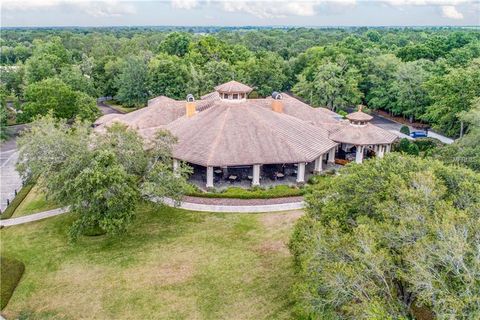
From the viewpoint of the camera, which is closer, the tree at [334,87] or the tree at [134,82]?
the tree at [334,87]

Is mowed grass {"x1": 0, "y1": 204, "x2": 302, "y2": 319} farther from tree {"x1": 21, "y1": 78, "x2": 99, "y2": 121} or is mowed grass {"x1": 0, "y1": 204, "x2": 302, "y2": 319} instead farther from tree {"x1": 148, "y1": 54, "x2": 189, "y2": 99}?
tree {"x1": 148, "y1": 54, "x2": 189, "y2": 99}

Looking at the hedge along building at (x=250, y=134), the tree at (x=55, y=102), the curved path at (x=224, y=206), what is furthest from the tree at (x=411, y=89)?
the tree at (x=55, y=102)

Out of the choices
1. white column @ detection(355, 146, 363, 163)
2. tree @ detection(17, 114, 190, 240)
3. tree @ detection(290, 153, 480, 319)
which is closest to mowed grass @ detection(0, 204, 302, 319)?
tree @ detection(17, 114, 190, 240)

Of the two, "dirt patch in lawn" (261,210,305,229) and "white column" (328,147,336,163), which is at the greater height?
"white column" (328,147,336,163)

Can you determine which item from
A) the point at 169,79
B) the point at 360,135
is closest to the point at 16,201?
the point at 360,135

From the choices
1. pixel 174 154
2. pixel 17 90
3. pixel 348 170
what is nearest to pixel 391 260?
pixel 348 170

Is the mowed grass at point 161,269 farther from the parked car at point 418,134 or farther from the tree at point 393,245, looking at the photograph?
the parked car at point 418,134
